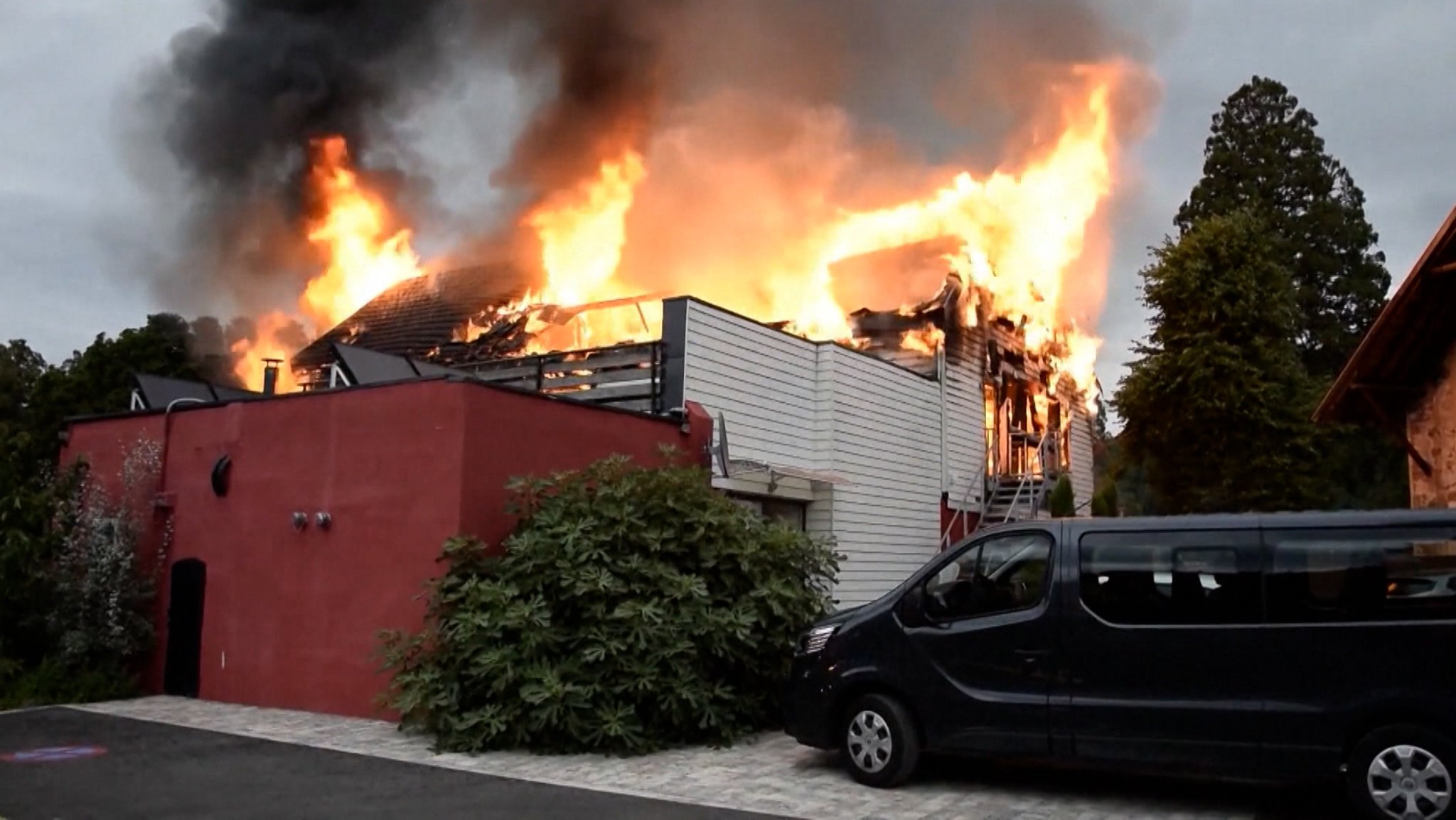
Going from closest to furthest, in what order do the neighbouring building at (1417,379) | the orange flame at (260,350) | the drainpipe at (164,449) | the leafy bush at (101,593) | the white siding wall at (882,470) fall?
the neighbouring building at (1417,379), the leafy bush at (101,593), the drainpipe at (164,449), the white siding wall at (882,470), the orange flame at (260,350)

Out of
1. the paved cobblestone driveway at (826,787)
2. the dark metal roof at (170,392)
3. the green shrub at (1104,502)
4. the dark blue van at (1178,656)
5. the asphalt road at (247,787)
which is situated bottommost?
the asphalt road at (247,787)

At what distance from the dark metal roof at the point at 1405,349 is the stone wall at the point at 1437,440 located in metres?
0.14

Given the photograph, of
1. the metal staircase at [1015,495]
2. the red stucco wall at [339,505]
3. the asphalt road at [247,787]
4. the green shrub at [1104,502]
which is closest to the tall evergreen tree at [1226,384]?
the green shrub at [1104,502]

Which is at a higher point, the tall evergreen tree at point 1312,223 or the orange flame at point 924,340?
the tall evergreen tree at point 1312,223

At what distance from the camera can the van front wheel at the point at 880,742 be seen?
25.3 feet

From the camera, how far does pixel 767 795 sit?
757 centimetres

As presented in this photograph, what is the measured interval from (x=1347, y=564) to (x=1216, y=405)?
1175cm

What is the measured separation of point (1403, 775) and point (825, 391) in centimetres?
1060

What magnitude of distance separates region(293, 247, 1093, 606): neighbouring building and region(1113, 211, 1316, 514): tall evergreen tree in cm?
258

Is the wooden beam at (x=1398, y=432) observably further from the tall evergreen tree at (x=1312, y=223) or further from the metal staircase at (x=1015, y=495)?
the tall evergreen tree at (x=1312, y=223)

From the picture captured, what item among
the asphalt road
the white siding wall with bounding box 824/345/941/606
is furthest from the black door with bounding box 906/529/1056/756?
the white siding wall with bounding box 824/345/941/606

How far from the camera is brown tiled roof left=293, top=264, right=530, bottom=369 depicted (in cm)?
2036

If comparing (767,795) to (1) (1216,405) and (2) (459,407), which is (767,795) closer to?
(2) (459,407)

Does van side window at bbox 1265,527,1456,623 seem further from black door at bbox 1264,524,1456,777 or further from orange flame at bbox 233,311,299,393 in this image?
orange flame at bbox 233,311,299,393
